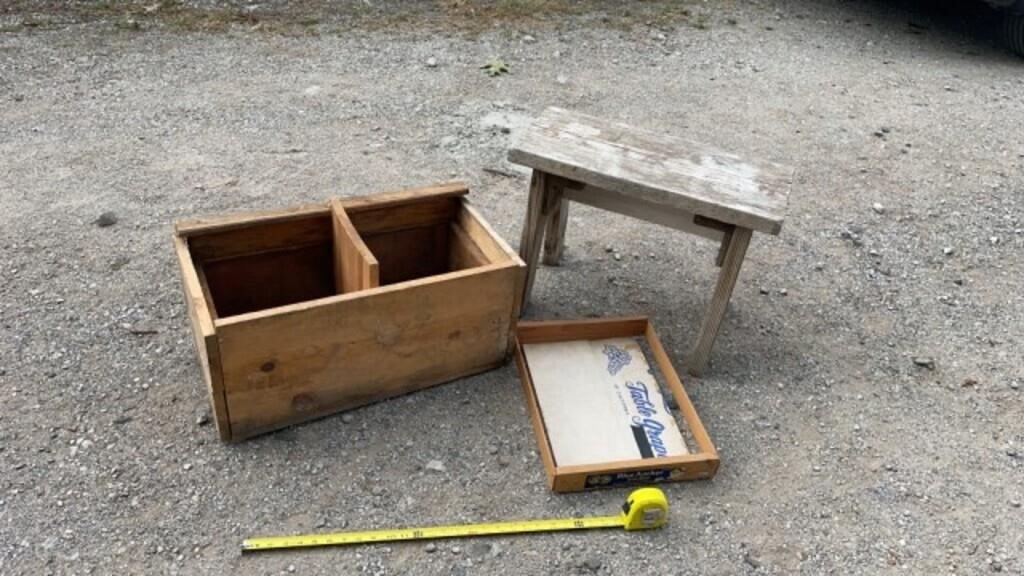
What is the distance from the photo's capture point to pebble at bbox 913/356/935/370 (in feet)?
10.4

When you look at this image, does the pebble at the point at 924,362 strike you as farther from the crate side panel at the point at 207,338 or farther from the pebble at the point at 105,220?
the pebble at the point at 105,220

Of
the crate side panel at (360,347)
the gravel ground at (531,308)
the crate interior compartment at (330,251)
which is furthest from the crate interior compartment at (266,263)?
the crate side panel at (360,347)

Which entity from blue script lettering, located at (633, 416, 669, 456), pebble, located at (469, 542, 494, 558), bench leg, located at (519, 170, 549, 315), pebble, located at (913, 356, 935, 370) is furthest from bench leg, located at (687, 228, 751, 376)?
pebble, located at (469, 542, 494, 558)

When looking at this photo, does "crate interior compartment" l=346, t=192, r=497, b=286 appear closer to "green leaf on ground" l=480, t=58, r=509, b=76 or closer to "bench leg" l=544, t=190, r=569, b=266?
"bench leg" l=544, t=190, r=569, b=266

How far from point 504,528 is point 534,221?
1.15m

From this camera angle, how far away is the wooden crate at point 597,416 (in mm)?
2445

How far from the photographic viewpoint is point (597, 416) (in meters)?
2.76

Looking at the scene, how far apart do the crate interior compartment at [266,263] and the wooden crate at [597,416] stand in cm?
79

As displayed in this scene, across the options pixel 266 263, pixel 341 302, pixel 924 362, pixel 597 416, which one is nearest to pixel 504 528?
pixel 597 416

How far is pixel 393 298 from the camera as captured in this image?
246cm

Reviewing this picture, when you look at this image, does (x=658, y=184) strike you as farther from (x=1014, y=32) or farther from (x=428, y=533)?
(x=1014, y=32)

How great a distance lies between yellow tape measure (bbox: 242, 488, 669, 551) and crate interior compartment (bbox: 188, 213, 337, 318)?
0.86 meters

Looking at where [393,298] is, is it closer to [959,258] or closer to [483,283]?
[483,283]

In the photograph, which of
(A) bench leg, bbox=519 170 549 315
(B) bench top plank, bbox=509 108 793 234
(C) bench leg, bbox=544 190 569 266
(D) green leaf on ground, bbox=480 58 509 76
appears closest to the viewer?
(B) bench top plank, bbox=509 108 793 234
